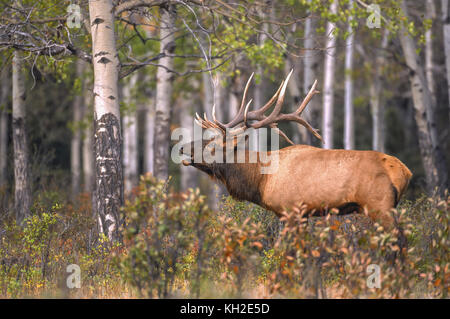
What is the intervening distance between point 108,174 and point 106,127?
60cm

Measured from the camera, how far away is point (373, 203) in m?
6.76

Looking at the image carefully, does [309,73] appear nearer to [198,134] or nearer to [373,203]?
[198,134]

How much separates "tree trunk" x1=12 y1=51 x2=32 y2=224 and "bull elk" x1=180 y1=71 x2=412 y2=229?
4.14 m

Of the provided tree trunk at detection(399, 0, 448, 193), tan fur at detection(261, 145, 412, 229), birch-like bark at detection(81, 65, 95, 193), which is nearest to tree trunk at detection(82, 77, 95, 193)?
birch-like bark at detection(81, 65, 95, 193)

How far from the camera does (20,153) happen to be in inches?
424

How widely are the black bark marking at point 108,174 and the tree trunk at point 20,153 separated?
3.21 metres

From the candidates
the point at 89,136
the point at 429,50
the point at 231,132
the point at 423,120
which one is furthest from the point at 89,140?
the point at 429,50

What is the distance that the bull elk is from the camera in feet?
22.3

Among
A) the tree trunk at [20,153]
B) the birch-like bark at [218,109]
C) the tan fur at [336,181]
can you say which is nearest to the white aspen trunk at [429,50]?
the birch-like bark at [218,109]

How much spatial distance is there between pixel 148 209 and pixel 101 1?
3.26 m

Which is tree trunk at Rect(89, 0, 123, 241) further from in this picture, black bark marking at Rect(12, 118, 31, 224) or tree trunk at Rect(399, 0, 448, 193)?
tree trunk at Rect(399, 0, 448, 193)

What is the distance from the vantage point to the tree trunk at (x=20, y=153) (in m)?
10.4

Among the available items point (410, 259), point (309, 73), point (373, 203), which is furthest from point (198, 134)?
point (309, 73)

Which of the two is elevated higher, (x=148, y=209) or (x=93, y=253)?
(x=148, y=209)
